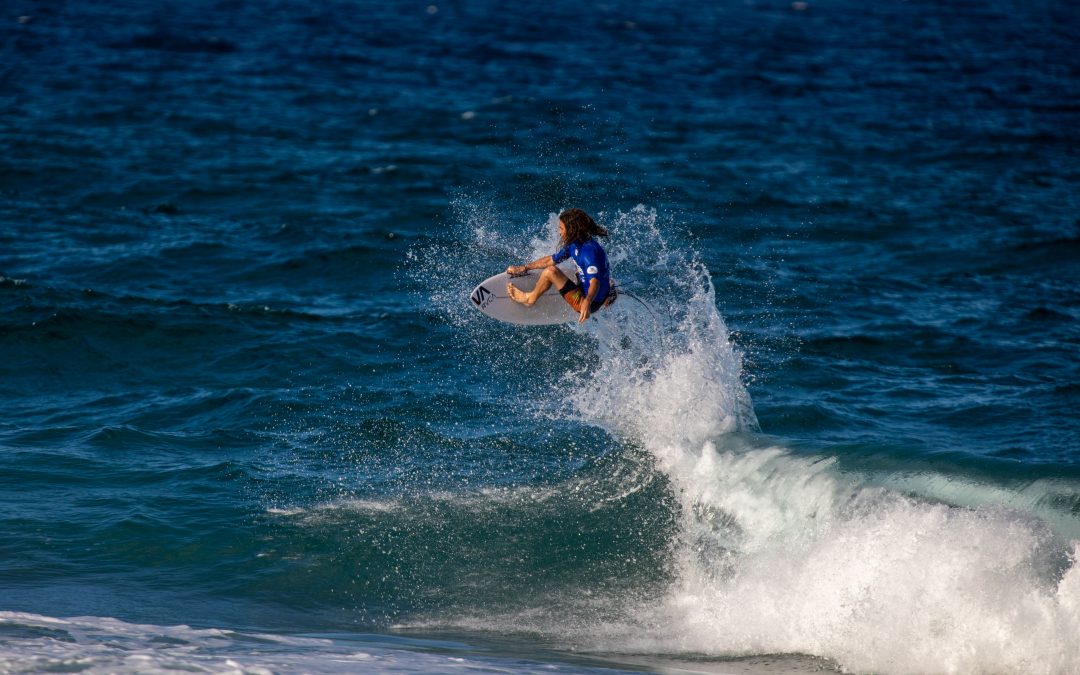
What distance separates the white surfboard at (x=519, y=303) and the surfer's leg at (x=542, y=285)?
0.50ft

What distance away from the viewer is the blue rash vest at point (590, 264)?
13.6 meters

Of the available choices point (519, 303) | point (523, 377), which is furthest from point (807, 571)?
point (523, 377)

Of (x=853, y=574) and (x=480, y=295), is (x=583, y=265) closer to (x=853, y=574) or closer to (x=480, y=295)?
(x=480, y=295)

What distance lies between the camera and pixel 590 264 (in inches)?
534

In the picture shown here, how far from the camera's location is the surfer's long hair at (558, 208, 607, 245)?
44.4 ft

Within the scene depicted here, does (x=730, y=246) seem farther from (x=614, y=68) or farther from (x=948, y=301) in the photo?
(x=614, y=68)

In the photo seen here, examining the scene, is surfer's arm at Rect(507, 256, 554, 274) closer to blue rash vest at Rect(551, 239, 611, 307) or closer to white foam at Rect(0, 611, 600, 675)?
blue rash vest at Rect(551, 239, 611, 307)

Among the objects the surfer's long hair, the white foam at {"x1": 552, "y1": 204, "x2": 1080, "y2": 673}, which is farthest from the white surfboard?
the white foam at {"x1": 552, "y1": 204, "x2": 1080, "y2": 673}

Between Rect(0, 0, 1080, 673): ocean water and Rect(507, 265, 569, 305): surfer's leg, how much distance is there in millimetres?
1860

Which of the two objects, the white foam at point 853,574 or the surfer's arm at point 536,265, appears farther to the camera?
the surfer's arm at point 536,265

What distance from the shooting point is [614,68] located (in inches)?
1455

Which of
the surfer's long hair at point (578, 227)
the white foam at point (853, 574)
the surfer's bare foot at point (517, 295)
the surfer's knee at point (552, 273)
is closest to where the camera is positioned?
the white foam at point (853, 574)

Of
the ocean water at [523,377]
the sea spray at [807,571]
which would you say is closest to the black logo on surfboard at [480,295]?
the ocean water at [523,377]

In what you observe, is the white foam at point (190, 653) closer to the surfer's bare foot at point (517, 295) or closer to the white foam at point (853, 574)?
the white foam at point (853, 574)
